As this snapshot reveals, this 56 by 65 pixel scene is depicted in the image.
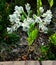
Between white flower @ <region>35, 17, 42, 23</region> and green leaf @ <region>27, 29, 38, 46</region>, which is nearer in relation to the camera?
green leaf @ <region>27, 29, 38, 46</region>

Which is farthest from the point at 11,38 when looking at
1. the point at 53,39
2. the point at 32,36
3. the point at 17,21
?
the point at 53,39

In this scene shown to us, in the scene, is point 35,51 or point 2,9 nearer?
point 35,51

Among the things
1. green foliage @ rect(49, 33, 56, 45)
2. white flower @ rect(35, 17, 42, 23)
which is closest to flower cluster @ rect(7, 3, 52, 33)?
white flower @ rect(35, 17, 42, 23)

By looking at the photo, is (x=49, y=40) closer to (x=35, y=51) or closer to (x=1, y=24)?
(x=35, y=51)

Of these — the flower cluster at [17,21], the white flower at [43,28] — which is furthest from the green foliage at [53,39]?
the flower cluster at [17,21]

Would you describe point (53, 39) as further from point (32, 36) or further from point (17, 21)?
point (17, 21)

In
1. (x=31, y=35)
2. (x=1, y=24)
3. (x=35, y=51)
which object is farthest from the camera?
(x=1, y=24)

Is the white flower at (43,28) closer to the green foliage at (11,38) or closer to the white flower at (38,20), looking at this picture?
the white flower at (38,20)

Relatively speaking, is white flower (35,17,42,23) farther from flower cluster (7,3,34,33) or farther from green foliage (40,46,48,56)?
green foliage (40,46,48,56)

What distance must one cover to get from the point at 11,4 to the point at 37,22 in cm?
51

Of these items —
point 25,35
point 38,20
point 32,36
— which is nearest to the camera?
point 32,36

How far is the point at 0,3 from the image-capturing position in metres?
3.02

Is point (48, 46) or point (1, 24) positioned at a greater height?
point (1, 24)

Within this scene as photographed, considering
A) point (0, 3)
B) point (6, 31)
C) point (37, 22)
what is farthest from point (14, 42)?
point (0, 3)
